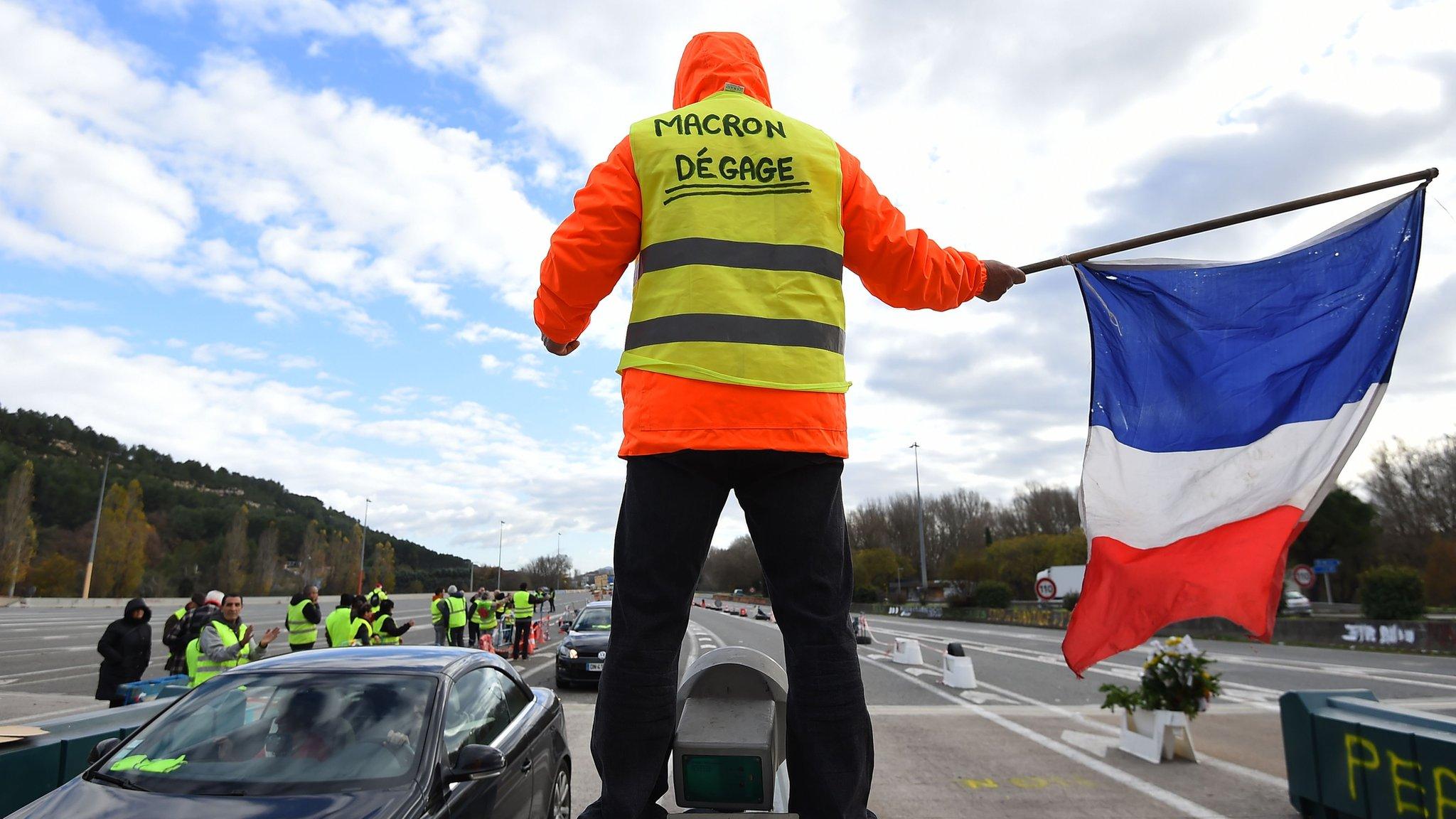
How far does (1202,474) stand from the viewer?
2.95m

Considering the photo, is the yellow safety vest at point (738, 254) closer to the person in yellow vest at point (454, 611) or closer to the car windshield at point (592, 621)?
the car windshield at point (592, 621)

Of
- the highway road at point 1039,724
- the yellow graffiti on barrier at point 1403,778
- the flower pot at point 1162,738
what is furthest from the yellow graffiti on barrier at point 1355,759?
the flower pot at point 1162,738

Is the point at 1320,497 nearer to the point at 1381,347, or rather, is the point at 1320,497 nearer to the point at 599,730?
the point at 1381,347

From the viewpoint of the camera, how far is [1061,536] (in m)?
68.2

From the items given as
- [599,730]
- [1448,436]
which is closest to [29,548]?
[599,730]

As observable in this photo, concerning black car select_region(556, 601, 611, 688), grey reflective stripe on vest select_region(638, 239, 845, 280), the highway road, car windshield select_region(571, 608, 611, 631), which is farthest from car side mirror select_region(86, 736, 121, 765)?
car windshield select_region(571, 608, 611, 631)

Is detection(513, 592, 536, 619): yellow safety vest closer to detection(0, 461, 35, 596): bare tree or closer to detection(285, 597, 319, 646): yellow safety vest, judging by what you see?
detection(285, 597, 319, 646): yellow safety vest

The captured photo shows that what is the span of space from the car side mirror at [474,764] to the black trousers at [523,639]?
16.9 metres

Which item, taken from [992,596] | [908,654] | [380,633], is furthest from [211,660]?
[992,596]

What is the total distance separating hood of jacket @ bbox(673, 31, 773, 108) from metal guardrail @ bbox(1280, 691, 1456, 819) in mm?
5413

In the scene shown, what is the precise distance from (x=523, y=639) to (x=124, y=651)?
456 inches

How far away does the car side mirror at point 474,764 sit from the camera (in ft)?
12.5

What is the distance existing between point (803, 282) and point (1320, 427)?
2.31 meters

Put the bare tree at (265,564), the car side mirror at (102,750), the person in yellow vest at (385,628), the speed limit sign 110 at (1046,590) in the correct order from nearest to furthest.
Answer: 1. the car side mirror at (102,750)
2. the person in yellow vest at (385,628)
3. the speed limit sign 110 at (1046,590)
4. the bare tree at (265,564)
